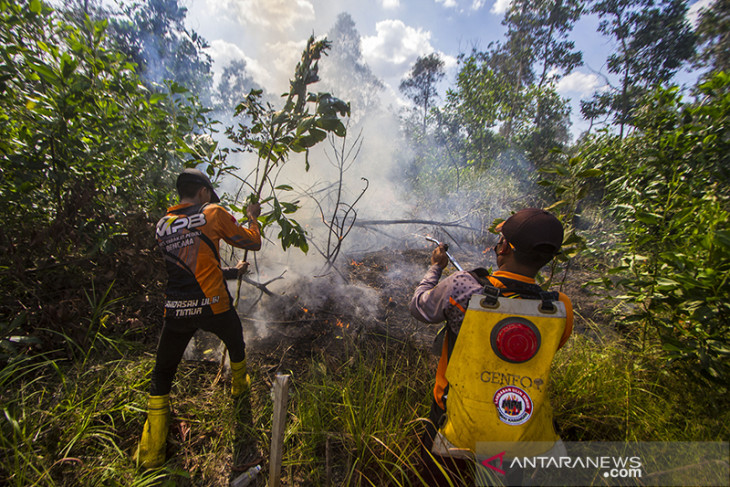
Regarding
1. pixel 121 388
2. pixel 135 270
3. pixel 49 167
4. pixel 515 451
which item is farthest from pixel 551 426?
pixel 49 167

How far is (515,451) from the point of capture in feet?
3.68

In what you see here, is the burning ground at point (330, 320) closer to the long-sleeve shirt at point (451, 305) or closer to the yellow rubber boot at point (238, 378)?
the yellow rubber boot at point (238, 378)

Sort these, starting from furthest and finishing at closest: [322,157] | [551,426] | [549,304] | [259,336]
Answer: [322,157] → [259,336] → [551,426] → [549,304]

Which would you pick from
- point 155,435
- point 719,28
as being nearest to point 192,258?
point 155,435

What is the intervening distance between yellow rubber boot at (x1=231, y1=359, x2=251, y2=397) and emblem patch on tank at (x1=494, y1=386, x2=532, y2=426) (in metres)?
1.94

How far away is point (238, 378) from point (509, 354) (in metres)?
2.12

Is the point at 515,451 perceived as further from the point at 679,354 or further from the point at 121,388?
the point at 121,388

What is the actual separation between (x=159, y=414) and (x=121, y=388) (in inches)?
22.2

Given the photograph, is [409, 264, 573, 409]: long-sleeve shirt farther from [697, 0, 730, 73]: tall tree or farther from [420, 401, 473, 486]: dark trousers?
[697, 0, 730, 73]: tall tree

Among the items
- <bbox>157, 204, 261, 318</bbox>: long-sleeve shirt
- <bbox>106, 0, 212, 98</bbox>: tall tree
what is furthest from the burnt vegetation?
<bbox>106, 0, 212, 98</bbox>: tall tree

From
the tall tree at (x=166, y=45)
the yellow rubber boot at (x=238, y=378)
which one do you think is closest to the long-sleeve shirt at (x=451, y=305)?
the yellow rubber boot at (x=238, y=378)

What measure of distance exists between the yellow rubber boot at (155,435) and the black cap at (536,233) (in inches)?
99.6

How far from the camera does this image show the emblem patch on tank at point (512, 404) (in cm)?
111

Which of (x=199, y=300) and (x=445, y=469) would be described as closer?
(x=445, y=469)
